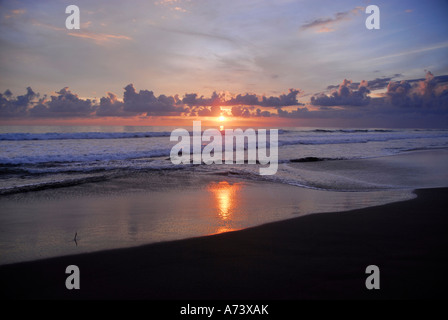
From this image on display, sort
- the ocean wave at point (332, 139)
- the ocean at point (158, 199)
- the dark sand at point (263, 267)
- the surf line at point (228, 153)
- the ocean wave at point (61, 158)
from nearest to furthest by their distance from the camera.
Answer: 1. the dark sand at point (263, 267)
2. the ocean at point (158, 199)
3. the ocean wave at point (61, 158)
4. the surf line at point (228, 153)
5. the ocean wave at point (332, 139)

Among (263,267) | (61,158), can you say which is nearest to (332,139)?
(61,158)

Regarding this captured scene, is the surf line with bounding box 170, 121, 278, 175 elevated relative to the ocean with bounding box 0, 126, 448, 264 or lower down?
elevated

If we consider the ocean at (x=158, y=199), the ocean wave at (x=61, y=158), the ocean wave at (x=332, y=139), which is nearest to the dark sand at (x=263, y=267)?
the ocean at (x=158, y=199)

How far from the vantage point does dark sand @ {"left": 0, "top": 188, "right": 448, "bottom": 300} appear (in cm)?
286

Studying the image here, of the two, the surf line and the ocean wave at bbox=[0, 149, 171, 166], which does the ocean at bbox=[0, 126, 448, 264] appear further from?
the surf line

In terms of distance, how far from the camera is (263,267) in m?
3.34

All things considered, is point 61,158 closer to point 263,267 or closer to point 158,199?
point 158,199

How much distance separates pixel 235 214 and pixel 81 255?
2.94 m

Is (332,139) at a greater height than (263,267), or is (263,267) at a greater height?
(332,139)

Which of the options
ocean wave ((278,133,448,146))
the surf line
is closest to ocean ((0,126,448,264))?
the surf line

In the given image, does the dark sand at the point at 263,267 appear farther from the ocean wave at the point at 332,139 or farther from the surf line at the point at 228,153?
the ocean wave at the point at 332,139

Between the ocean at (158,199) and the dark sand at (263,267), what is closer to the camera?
the dark sand at (263,267)

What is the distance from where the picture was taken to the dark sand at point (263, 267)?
112 inches
